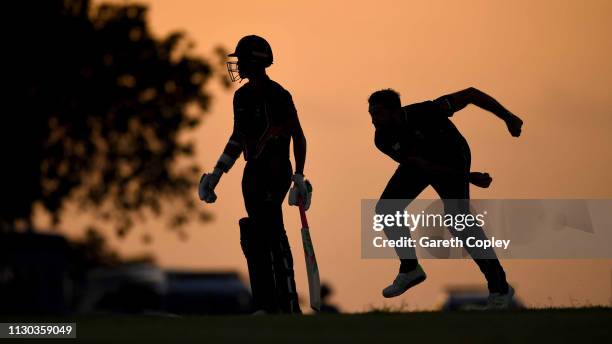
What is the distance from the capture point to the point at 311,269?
46.7ft

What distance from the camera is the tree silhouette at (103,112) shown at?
44.2 metres

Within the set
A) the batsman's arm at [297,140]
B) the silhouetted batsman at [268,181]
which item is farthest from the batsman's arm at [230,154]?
the batsman's arm at [297,140]

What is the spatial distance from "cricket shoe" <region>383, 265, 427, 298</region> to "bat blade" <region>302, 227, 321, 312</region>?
0.75m

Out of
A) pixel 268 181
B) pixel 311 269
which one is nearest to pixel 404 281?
pixel 311 269

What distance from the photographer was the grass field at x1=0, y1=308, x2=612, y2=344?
9.42 meters

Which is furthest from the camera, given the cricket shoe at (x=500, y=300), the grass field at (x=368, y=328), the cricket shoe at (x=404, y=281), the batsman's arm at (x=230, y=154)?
the batsman's arm at (x=230, y=154)

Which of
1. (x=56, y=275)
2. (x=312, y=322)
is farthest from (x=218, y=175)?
(x=56, y=275)

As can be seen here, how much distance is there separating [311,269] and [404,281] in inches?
40.0

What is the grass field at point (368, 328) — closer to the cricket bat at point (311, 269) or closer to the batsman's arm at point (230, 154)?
the cricket bat at point (311, 269)

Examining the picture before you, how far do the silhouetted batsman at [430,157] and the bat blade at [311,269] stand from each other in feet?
2.41

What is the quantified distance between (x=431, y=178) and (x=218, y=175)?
2046 millimetres

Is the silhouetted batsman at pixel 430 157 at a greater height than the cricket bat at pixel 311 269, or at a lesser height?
greater

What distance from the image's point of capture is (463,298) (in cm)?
4453

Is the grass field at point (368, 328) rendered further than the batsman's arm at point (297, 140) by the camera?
No
